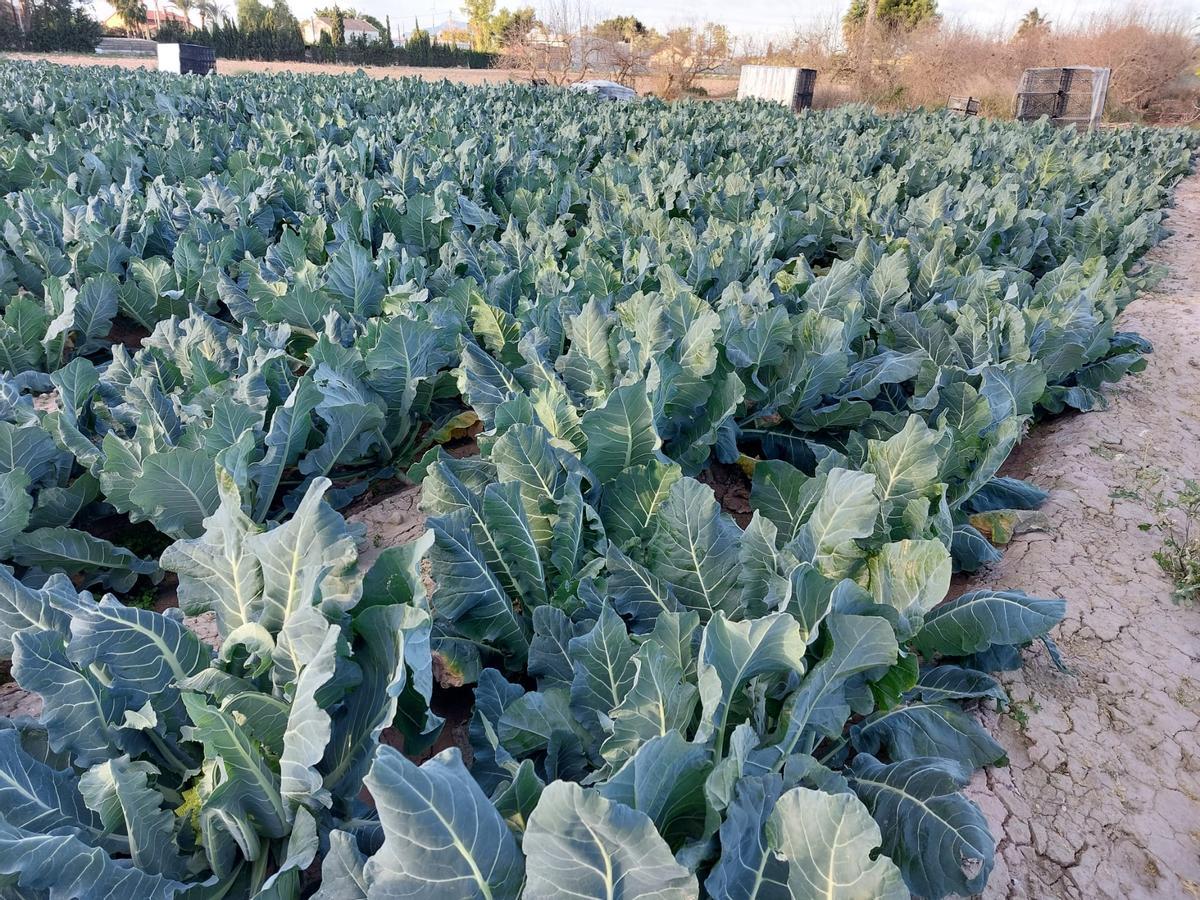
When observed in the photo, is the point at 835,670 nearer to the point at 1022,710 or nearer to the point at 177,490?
the point at 1022,710

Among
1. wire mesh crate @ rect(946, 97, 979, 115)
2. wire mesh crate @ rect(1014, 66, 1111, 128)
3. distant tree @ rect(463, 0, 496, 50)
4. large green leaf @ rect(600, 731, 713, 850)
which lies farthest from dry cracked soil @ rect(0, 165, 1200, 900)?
distant tree @ rect(463, 0, 496, 50)

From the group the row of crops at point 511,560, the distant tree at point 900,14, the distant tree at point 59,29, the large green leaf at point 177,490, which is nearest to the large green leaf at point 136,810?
the row of crops at point 511,560

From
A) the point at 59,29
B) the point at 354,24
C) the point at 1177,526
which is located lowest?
the point at 1177,526

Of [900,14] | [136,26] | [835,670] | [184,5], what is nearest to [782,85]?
[835,670]

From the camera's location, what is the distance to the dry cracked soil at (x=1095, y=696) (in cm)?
173

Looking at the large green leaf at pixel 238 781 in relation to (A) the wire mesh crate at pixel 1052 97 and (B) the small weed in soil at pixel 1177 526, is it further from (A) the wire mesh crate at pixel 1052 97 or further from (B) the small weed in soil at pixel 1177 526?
(A) the wire mesh crate at pixel 1052 97

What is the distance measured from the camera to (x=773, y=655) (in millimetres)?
1496

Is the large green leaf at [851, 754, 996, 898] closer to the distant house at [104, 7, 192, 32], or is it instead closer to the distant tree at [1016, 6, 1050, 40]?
the distant tree at [1016, 6, 1050, 40]

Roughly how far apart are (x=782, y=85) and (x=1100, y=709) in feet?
78.5

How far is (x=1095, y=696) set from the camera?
7.14 ft

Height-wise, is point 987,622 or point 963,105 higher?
point 963,105

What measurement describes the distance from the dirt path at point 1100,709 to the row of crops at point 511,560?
167mm

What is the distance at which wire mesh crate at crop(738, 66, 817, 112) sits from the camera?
21922mm

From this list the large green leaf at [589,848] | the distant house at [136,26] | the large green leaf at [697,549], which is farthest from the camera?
the distant house at [136,26]
